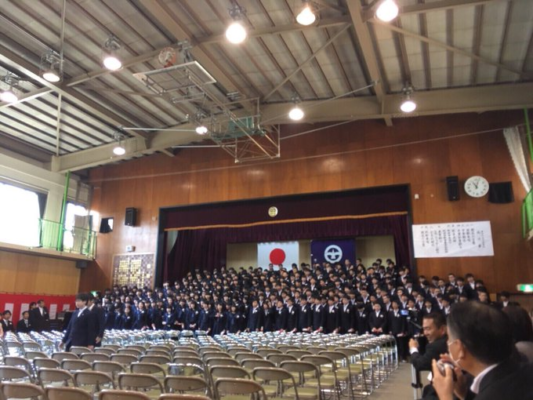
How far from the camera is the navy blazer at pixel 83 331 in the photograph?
5.91 metres

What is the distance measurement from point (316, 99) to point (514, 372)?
37.9 ft

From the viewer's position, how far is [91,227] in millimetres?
17375

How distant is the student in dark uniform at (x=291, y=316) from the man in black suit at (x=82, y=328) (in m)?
6.05

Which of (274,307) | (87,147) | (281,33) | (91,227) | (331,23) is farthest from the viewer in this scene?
(91,227)

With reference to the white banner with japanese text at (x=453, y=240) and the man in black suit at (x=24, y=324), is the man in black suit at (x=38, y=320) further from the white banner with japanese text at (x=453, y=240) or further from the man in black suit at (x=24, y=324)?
the white banner with japanese text at (x=453, y=240)

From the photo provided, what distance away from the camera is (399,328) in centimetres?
941

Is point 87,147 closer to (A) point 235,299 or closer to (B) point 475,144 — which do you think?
(A) point 235,299

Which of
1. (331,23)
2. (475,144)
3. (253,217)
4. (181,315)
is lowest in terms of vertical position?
(181,315)

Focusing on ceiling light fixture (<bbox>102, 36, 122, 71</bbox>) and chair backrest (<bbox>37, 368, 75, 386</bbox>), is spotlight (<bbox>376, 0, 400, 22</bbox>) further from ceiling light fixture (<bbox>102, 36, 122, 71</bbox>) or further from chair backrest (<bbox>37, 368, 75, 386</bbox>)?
chair backrest (<bbox>37, 368, 75, 386</bbox>)

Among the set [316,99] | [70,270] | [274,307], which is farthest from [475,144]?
[70,270]

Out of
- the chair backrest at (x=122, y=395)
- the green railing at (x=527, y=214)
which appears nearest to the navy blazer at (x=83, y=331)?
the chair backrest at (x=122, y=395)

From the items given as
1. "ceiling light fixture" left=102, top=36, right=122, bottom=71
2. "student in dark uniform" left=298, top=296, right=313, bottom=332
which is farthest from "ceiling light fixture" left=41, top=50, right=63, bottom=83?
"student in dark uniform" left=298, top=296, right=313, bottom=332

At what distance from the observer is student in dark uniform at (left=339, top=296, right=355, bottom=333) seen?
1022 cm

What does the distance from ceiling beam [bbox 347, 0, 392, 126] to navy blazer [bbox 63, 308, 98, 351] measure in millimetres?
6889
